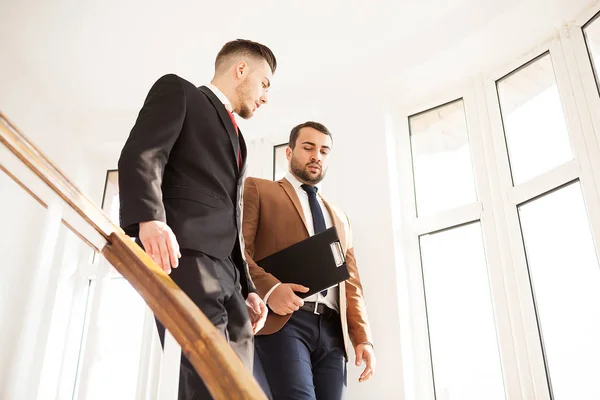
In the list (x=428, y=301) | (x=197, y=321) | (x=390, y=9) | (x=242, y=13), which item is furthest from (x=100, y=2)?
(x=197, y=321)

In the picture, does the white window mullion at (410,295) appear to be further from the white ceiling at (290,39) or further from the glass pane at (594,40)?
the glass pane at (594,40)

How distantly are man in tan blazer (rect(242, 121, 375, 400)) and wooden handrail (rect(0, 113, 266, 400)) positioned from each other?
1.04 meters

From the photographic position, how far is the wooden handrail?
2.74 feet

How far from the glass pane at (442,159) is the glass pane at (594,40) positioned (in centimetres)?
77

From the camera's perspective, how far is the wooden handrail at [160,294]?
84 centimetres

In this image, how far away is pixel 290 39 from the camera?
3.53m

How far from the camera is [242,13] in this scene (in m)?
3.38

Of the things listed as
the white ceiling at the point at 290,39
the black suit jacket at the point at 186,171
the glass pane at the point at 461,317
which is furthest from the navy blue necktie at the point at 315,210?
the white ceiling at the point at 290,39

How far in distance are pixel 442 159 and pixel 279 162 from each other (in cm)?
111

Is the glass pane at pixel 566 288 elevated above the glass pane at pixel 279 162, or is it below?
below

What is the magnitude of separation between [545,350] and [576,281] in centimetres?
34

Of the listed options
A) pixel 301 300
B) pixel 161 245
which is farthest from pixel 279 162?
pixel 161 245

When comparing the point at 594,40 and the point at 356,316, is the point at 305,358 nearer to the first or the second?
the point at 356,316

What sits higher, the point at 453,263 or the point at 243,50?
the point at 243,50
